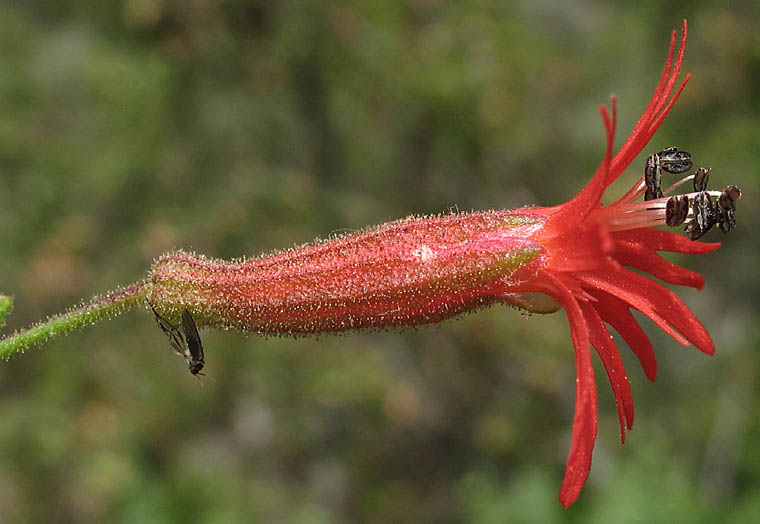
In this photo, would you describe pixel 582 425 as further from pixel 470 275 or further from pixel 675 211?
pixel 675 211

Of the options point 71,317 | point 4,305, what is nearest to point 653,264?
point 71,317

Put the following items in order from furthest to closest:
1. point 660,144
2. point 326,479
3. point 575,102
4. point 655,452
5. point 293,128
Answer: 1. point 575,102
2. point 660,144
3. point 293,128
4. point 326,479
5. point 655,452

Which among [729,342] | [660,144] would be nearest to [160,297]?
[660,144]

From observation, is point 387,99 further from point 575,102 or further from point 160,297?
point 160,297

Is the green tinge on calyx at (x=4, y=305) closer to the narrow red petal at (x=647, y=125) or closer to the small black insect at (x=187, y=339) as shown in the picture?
the small black insect at (x=187, y=339)

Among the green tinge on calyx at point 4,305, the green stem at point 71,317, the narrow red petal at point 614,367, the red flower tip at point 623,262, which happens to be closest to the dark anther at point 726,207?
the red flower tip at point 623,262

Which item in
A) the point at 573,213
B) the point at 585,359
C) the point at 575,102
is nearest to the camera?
the point at 585,359
